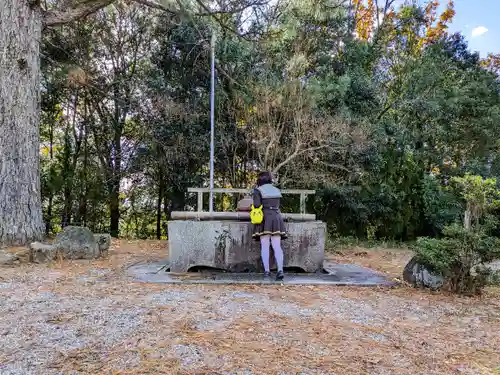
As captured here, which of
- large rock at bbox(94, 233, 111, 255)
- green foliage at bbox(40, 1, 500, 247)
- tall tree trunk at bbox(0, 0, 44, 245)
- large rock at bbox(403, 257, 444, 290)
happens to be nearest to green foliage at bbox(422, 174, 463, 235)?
green foliage at bbox(40, 1, 500, 247)

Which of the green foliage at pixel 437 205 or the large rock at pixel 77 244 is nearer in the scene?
the large rock at pixel 77 244

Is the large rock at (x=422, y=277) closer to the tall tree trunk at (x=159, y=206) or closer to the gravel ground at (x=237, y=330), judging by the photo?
the gravel ground at (x=237, y=330)

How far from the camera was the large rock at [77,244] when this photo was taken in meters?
5.59

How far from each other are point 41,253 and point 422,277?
486cm

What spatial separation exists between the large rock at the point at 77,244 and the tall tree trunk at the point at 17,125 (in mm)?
881

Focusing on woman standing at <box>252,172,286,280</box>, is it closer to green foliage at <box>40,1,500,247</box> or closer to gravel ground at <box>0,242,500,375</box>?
gravel ground at <box>0,242,500,375</box>

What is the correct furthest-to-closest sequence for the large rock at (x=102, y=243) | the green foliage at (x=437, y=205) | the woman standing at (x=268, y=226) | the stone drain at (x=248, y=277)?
the green foliage at (x=437, y=205)
the large rock at (x=102, y=243)
the woman standing at (x=268, y=226)
the stone drain at (x=248, y=277)

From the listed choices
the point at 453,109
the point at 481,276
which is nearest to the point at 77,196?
the point at 481,276

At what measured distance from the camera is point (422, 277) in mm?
4309

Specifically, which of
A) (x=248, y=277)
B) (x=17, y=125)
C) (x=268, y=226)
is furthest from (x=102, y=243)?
(x=268, y=226)

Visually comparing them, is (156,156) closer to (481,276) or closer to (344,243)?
(344,243)

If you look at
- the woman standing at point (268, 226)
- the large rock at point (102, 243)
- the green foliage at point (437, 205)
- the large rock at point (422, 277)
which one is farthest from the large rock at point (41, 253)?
the green foliage at point (437, 205)

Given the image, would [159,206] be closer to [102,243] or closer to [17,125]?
[102,243]

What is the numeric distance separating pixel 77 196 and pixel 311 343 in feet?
27.6
